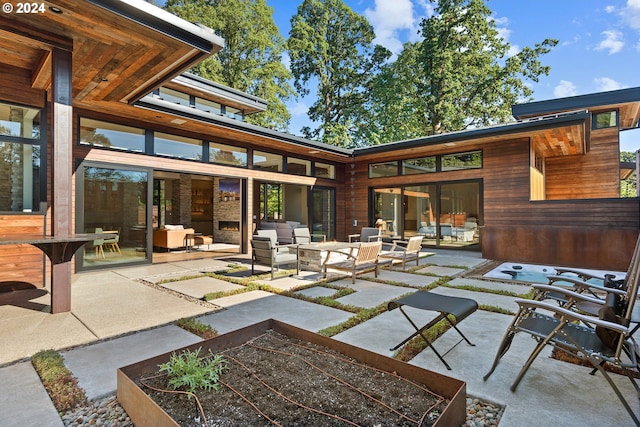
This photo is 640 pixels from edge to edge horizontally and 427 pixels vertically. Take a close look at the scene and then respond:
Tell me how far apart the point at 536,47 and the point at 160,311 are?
20348 mm

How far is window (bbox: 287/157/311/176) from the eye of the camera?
34.0 ft

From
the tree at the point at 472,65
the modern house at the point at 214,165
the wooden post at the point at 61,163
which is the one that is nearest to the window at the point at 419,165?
the modern house at the point at 214,165

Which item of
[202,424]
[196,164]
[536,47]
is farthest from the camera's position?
[536,47]

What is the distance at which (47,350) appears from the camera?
2.67 metres

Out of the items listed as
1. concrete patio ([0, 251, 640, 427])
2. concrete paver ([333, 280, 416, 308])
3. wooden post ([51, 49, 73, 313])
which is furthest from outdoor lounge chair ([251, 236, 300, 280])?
wooden post ([51, 49, 73, 313])

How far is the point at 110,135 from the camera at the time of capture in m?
6.60

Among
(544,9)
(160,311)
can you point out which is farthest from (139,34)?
(544,9)

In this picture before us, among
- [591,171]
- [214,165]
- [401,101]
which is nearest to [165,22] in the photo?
[214,165]

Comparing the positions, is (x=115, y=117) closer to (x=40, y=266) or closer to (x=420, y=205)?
(x=40, y=266)

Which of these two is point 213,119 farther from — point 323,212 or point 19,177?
point 323,212

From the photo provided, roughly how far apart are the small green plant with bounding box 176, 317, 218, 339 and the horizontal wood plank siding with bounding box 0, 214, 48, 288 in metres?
3.25

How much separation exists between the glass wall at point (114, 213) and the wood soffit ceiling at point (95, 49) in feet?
5.95

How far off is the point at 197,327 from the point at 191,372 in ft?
4.27

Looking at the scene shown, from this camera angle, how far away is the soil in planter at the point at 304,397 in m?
1.68
